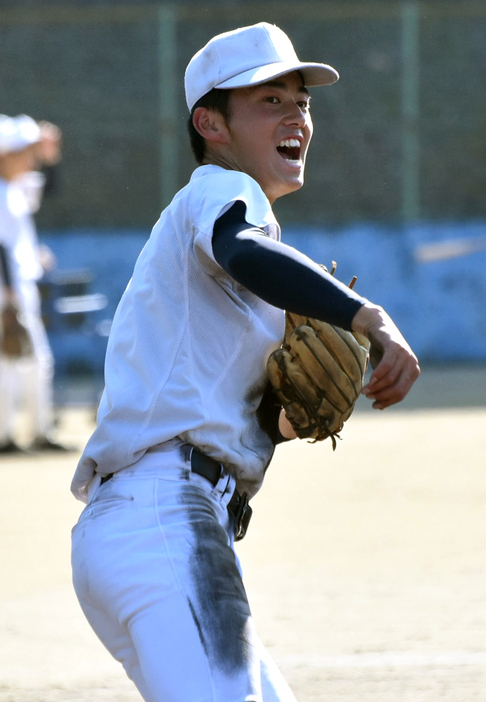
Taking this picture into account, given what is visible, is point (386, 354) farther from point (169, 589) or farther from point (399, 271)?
point (399, 271)

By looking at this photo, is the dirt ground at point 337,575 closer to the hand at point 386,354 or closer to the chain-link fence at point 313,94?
the hand at point 386,354

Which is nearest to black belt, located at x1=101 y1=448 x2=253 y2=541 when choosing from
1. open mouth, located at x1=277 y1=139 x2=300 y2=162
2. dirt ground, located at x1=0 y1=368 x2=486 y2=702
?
open mouth, located at x1=277 y1=139 x2=300 y2=162

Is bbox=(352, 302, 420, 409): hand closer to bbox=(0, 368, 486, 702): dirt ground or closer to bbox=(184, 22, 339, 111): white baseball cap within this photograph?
bbox=(184, 22, 339, 111): white baseball cap

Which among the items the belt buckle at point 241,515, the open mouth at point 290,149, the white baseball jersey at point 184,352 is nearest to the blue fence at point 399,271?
the open mouth at point 290,149

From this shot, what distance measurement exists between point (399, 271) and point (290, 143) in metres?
10.2

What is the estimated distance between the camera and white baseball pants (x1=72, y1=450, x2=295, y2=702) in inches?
81.4

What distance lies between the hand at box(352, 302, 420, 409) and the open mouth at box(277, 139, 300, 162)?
0.61 meters

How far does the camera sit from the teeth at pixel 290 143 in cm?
250

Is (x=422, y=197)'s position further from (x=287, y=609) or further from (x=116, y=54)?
(x=287, y=609)

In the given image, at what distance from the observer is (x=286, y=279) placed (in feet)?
6.65

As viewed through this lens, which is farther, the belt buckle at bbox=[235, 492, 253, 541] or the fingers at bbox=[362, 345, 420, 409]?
the belt buckle at bbox=[235, 492, 253, 541]

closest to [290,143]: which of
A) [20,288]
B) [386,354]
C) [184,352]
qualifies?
[184,352]

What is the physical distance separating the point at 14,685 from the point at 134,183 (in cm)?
902

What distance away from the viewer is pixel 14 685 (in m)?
3.78
